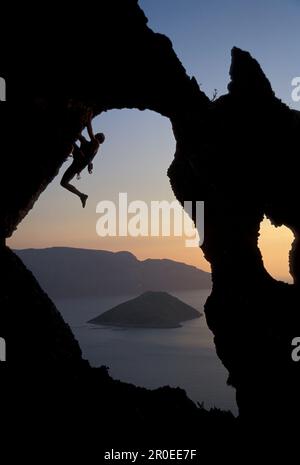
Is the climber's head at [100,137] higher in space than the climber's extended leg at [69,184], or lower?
higher

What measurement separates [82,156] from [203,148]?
4.71 metres

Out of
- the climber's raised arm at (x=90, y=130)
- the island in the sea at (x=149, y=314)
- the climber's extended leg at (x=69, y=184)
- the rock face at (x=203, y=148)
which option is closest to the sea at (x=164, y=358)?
the island in the sea at (x=149, y=314)

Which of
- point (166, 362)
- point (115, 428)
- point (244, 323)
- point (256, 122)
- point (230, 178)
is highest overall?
point (256, 122)

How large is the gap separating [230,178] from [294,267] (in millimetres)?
4673

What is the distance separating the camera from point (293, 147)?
43.3ft

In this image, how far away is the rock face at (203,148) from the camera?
1106cm

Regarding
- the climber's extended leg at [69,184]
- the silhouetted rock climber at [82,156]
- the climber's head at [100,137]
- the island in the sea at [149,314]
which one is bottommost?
the island in the sea at [149,314]

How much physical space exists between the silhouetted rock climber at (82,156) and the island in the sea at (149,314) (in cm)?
16389

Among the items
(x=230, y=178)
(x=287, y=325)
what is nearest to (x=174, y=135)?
(x=230, y=178)

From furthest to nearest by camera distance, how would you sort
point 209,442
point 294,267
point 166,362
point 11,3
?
point 166,362, point 294,267, point 209,442, point 11,3

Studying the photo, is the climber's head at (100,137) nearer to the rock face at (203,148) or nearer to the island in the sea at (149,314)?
the rock face at (203,148)

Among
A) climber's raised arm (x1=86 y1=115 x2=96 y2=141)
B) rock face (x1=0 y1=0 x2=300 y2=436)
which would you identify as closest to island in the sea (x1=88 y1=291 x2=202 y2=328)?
rock face (x1=0 y1=0 x2=300 y2=436)

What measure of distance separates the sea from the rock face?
5827 centimetres
